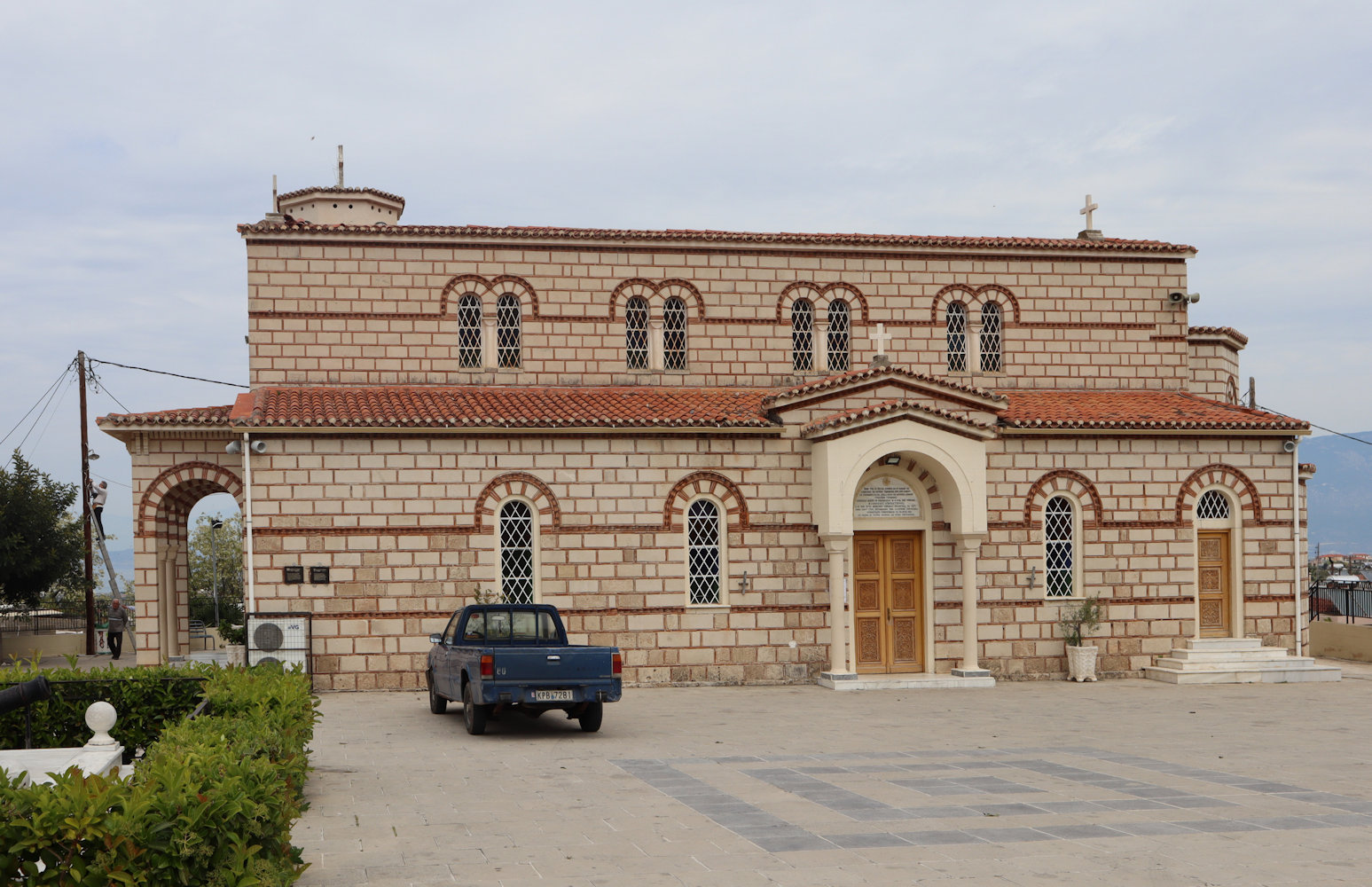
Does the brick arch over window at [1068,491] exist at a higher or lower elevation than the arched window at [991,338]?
lower

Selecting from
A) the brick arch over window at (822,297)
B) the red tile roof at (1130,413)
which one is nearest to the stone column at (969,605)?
the red tile roof at (1130,413)

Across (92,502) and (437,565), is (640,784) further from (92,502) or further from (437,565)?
(92,502)

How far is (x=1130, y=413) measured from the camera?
23.4m

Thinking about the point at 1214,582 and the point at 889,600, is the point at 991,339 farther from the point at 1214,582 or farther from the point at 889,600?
the point at 1214,582

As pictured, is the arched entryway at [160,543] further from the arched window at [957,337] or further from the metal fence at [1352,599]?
the metal fence at [1352,599]

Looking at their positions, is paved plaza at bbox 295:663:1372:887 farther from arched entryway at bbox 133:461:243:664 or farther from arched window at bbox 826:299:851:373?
arched window at bbox 826:299:851:373

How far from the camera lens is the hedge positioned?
6.16m

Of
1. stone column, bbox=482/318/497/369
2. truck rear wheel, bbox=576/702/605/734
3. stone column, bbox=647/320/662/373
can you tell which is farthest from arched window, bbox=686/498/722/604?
truck rear wheel, bbox=576/702/605/734

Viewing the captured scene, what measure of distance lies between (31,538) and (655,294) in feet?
66.0

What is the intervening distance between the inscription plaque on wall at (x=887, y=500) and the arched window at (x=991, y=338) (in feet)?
12.5

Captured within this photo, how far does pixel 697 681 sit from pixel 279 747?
12774 millimetres

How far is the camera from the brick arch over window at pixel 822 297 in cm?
2439

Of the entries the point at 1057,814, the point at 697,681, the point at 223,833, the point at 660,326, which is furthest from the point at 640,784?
the point at 660,326

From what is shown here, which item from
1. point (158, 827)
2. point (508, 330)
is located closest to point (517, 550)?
point (508, 330)
